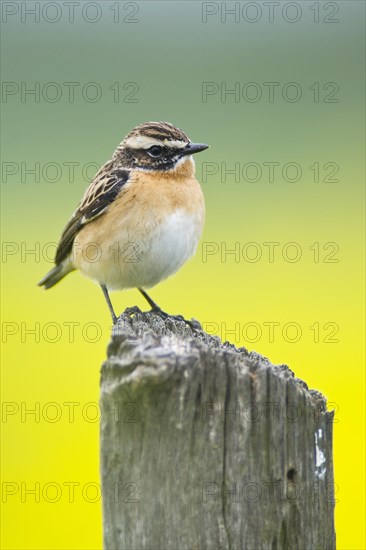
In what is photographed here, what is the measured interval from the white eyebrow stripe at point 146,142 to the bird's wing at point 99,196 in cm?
22

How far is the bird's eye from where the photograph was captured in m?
7.46

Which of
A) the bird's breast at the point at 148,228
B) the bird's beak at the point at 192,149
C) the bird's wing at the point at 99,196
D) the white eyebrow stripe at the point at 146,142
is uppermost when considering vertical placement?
the white eyebrow stripe at the point at 146,142

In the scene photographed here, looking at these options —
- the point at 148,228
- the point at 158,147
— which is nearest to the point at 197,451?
the point at 148,228

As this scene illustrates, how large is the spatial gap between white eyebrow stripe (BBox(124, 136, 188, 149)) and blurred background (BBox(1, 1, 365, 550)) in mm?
2506

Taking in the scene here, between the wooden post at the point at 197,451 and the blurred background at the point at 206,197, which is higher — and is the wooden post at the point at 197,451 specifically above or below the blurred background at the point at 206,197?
below

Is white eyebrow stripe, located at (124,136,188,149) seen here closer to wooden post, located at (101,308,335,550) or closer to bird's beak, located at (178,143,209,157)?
bird's beak, located at (178,143,209,157)

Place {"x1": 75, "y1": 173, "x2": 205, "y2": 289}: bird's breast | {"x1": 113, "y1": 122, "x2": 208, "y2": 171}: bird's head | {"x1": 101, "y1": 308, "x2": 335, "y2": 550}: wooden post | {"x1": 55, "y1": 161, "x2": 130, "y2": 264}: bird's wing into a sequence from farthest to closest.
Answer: {"x1": 55, "y1": 161, "x2": 130, "y2": 264}: bird's wing
{"x1": 113, "y1": 122, "x2": 208, "y2": 171}: bird's head
{"x1": 75, "y1": 173, "x2": 205, "y2": 289}: bird's breast
{"x1": 101, "y1": 308, "x2": 335, "y2": 550}: wooden post

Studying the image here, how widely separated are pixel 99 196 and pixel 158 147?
2.04ft

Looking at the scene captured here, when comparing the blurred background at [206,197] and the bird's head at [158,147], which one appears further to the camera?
the blurred background at [206,197]

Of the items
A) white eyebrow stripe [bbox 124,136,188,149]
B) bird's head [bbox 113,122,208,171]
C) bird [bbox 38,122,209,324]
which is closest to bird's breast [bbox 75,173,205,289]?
bird [bbox 38,122,209,324]

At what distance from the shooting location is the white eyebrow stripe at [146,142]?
738cm

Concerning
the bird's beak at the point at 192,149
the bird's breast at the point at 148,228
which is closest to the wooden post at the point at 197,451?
the bird's breast at the point at 148,228

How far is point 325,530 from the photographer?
375 cm

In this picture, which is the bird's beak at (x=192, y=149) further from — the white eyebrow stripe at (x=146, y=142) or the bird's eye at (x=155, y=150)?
the bird's eye at (x=155, y=150)
